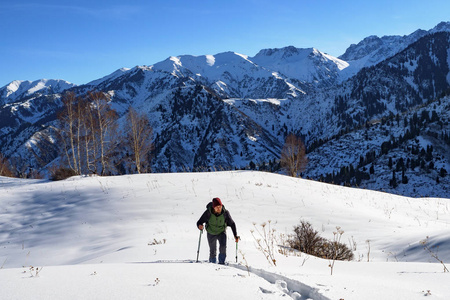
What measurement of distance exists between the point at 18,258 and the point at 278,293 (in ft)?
30.8

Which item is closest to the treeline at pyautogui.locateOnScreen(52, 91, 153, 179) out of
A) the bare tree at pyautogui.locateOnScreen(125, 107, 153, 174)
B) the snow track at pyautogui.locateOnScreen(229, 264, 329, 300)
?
the bare tree at pyautogui.locateOnScreen(125, 107, 153, 174)

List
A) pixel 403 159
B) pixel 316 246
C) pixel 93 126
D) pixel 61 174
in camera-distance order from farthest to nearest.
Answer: pixel 403 159, pixel 93 126, pixel 61 174, pixel 316 246

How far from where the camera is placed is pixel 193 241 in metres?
9.16

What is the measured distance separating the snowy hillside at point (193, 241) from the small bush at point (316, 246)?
20.4 inches

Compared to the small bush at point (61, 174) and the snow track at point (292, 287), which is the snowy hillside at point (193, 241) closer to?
the snow track at point (292, 287)

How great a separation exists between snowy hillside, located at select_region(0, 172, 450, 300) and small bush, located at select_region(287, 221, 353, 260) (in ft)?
1.70

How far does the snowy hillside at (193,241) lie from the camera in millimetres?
4219

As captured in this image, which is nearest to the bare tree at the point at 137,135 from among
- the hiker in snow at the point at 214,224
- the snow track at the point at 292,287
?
the hiker in snow at the point at 214,224

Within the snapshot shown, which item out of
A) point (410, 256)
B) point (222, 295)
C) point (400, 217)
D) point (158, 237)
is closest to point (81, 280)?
point (222, 295)

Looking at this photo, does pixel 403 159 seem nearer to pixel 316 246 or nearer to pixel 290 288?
pixel 316 246

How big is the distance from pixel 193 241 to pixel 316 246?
3.92m

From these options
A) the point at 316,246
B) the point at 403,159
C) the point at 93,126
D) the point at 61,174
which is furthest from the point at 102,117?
the point at 403,159

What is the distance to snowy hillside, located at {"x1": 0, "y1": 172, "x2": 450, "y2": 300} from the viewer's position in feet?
13.8

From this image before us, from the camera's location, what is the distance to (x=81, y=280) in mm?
4496
